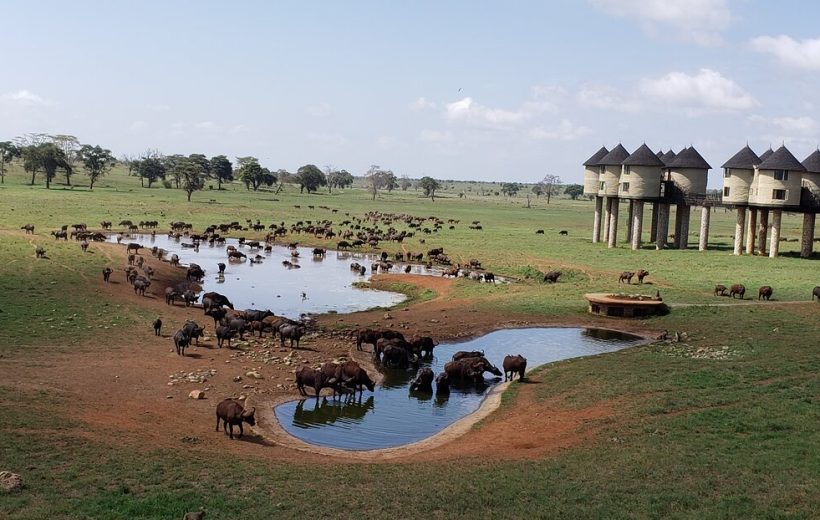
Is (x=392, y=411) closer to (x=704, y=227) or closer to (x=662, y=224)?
(x=704, y=227)

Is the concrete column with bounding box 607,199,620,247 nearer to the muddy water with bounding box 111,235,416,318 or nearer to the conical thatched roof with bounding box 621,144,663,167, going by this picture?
the conical thatched roof with bounding box 621,144,663,167

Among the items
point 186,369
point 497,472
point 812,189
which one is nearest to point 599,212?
point 812,189

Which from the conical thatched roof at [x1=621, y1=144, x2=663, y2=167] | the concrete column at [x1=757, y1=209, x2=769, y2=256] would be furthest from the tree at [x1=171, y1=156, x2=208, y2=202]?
the concrete column at [x1=757, y1=209, x2=769, y2=256]

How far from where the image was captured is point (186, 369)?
2425 centimetres

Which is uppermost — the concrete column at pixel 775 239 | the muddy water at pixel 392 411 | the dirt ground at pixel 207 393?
the concrete column at pixel 775 239

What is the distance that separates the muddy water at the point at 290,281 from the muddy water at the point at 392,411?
457 inches

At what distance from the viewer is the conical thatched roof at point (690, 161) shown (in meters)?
63.7

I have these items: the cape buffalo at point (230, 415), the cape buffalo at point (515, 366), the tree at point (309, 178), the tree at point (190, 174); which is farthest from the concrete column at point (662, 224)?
the tree at point (309, 178)

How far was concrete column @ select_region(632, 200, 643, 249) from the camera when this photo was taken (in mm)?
62875

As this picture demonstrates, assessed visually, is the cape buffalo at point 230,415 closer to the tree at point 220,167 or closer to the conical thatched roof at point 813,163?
the conical thatched roof at point 813,163

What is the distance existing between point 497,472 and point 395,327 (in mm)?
17341

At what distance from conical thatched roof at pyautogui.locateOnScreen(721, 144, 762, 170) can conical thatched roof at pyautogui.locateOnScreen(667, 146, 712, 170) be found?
3110 mm

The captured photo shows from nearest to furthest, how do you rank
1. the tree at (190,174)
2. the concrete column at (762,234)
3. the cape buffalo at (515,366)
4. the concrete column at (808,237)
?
the cape buffalo at (515,366), the concrete column at (808,237), the concrete column at (762,234), the tree at (190,174)

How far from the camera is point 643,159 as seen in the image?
63094 mm
